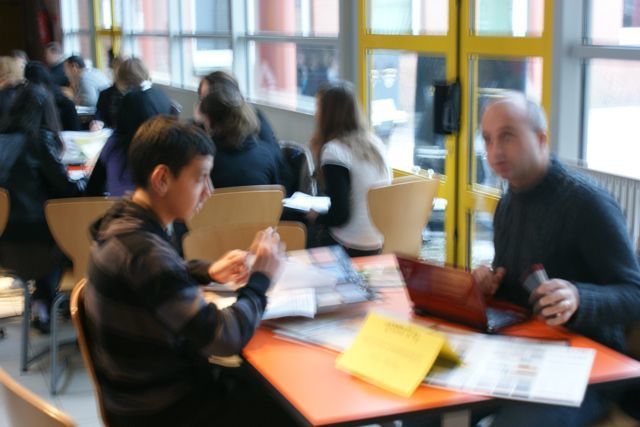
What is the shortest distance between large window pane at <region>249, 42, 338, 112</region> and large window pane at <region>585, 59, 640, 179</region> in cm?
233

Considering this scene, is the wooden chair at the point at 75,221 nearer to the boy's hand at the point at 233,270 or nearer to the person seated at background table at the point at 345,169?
the person seated at background table at the point at 345,169

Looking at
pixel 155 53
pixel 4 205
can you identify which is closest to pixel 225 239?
pixel 4 205

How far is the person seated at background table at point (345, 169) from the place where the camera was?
3479mm

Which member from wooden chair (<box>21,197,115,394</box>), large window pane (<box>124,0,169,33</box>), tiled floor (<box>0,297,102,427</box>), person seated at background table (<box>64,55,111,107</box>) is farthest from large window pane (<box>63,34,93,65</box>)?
wooden chair (<box>21,197,115,394</box>)

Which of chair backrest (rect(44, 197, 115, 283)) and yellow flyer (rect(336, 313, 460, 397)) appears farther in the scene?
chair backrest (rect(44, 197, 115, 283))

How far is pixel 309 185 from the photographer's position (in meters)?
4.48

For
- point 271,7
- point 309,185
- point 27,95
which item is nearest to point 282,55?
point 271,7

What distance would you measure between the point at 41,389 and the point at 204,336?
2089mm

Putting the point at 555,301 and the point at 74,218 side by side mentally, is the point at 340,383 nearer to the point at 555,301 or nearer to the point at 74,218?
the point at 555,301

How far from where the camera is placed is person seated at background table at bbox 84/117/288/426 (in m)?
1.77

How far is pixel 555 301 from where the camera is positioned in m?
1.87

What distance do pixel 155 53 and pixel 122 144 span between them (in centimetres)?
583

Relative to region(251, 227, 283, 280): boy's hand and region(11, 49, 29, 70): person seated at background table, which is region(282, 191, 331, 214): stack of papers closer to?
region(251, 227, 283, 280): boy's hand

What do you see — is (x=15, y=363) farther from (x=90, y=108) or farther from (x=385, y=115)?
(x=90, y=108)
